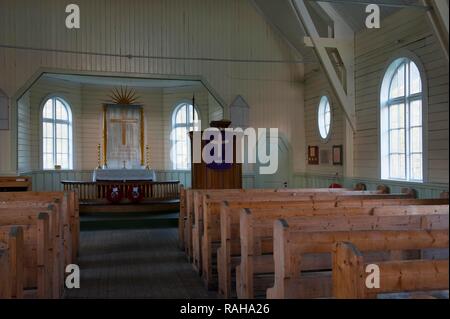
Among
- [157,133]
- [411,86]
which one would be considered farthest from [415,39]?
[157,133]

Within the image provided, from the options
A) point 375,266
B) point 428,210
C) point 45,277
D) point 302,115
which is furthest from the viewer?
point 302,115

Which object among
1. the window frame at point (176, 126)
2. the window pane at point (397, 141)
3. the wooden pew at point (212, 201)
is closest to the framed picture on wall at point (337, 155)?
the window pane at point (397, 141)

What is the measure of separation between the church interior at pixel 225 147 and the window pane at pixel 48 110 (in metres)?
0.05

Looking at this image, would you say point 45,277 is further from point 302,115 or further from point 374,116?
point 302,115

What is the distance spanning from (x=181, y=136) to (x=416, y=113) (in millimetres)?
8158

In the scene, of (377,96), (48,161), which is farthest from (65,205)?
(48,161)

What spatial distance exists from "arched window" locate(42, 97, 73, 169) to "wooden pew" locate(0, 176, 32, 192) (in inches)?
128

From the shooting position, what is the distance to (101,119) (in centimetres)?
1325

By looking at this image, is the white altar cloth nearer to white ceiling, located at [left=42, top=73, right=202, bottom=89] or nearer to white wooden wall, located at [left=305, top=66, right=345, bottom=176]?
white ceiling, located at [left=42, top=73, right=202, bottom=89]

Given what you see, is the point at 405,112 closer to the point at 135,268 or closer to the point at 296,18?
the point at 296,18

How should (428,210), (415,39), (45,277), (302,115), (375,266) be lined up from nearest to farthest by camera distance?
(375,266) < (45,277) < (428,210) < (415,39) < (302,115)

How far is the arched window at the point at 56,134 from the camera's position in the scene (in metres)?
12.2

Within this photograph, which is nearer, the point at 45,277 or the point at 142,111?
the point at 45,277

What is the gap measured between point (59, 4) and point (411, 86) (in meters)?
7.62
